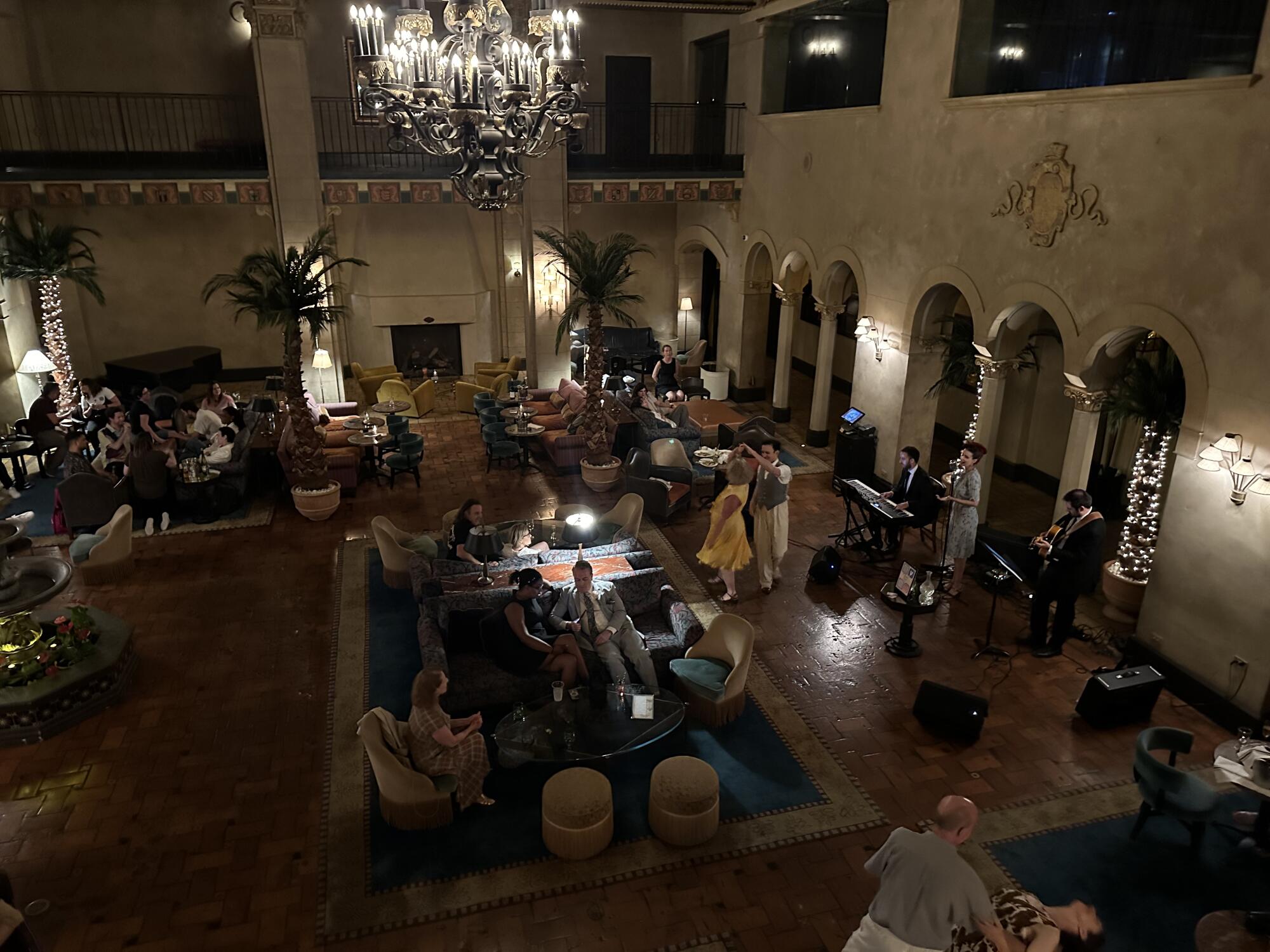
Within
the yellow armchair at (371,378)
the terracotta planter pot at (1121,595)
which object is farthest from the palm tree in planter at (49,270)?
the terracotta planter pot at (1121,595)

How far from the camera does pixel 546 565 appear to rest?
8.09 meters

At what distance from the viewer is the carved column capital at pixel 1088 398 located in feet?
27.4

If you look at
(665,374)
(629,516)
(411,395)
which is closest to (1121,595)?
(629,516)

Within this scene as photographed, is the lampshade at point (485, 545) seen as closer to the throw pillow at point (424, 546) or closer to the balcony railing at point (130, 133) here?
the throw pillow at point (424, 546)

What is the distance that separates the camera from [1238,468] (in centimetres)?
664

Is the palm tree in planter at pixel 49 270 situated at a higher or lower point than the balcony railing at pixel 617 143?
lower

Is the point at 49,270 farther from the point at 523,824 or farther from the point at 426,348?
the point at 523,824

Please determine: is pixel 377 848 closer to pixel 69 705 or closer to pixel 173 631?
pixel 69 705

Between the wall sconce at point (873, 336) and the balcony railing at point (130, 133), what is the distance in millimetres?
9221

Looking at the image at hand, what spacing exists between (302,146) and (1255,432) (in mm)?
12694

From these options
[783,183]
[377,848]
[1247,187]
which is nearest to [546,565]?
[377,848]

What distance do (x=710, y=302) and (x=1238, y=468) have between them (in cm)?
1396

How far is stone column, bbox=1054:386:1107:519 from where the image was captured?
8383 mm

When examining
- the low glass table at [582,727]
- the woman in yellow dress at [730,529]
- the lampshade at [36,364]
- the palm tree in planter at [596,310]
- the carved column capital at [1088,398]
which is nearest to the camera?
the low glass table at [582,727]
